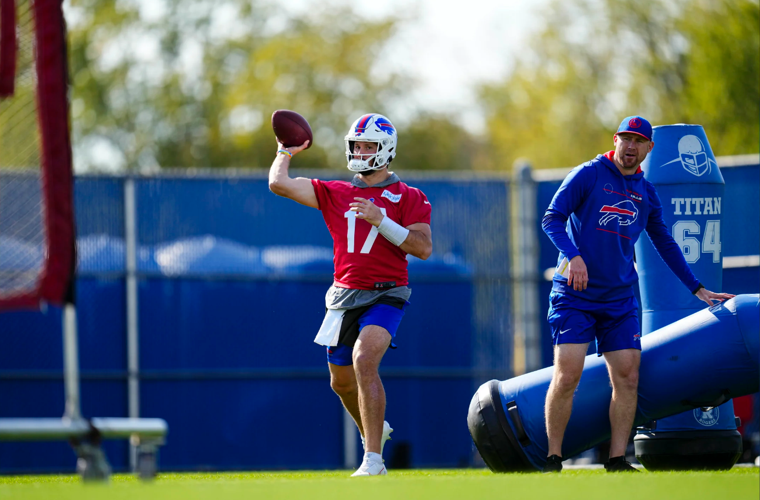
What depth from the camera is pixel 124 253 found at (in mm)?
11305

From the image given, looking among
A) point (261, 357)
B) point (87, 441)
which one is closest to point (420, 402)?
point (261, 357)

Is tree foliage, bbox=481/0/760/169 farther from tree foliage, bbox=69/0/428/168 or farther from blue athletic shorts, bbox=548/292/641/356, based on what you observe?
blue athletic shorts, bbox=548/292/641/356

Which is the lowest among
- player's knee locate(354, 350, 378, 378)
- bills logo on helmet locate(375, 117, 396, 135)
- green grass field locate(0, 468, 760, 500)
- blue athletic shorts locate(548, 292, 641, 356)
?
green grass field locate(0, 468, 760, 500)

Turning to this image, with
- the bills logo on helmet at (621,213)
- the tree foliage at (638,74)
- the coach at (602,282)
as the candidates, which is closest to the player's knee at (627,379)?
the coach at (602,282)

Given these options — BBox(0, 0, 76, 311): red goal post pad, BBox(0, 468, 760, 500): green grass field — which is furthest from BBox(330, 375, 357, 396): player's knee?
BBox(0, 0, 76, 311): red goal post pad

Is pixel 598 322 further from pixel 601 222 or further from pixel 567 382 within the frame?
pixel 601 222

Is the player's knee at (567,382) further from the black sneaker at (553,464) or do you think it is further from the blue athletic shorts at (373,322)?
the blue athletic shorts at (373,322)

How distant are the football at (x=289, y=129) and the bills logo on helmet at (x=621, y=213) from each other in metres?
1.89

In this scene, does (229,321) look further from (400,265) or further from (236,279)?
(400,265)

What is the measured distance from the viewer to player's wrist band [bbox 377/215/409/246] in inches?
263

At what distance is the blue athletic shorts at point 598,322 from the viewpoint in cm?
669

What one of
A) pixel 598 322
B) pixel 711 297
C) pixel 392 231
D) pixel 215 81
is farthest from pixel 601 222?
pixel 215 81

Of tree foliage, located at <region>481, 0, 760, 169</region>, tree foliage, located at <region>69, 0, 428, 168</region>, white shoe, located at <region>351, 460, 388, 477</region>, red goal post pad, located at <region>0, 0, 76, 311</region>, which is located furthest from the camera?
tree foliage, located at <region>69, 0, 428, 168</region>

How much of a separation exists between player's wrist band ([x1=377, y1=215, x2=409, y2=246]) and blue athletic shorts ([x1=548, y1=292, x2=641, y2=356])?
102cm
